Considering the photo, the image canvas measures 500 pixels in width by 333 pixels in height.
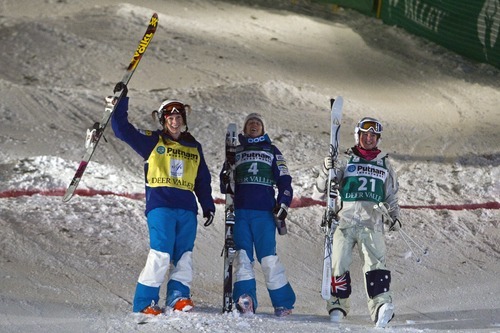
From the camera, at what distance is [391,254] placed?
984 centimetres

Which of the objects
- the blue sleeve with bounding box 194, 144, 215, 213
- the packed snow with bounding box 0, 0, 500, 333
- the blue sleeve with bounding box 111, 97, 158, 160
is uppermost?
the blue sleeve with bounding box 111, 97, 158, 160

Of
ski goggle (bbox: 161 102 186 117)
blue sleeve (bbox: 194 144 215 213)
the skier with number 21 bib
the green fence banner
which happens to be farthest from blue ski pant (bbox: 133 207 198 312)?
the green fence banner

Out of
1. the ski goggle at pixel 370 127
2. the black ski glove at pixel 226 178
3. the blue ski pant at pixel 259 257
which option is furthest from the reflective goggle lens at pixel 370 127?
the black ski glove at pixel 226 178

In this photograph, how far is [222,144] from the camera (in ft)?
39.9

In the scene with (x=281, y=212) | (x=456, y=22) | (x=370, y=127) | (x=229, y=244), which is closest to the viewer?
(x=229, y=244)

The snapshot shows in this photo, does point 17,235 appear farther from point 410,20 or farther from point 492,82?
point 410,20

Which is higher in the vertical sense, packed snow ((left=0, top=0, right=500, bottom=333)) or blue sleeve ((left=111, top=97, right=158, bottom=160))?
blue sleeve ((left=111, top=97, right=158, bottom=160))

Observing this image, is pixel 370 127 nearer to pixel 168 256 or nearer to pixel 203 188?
pixel 203 188

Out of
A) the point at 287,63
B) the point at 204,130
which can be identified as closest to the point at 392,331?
the point at 204,130

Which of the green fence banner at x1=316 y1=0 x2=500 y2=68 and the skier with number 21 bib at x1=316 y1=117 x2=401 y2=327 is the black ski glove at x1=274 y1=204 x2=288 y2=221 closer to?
the skier with number 21 bib at x1=316 y1=117 x2=401 y2=327

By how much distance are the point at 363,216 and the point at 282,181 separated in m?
0.72

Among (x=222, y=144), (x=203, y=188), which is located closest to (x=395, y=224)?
(x=203, y=188)

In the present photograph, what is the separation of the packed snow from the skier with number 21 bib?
Result: 29 cm

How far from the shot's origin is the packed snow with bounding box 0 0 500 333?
26.9ft
